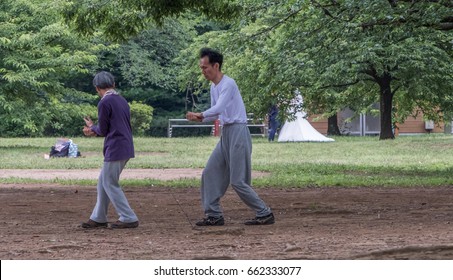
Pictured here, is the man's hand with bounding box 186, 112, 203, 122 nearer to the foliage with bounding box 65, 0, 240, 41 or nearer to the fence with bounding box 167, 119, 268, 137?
the foliage with bounding box 65, 0, 240, 41

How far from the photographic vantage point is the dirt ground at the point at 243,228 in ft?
34.1

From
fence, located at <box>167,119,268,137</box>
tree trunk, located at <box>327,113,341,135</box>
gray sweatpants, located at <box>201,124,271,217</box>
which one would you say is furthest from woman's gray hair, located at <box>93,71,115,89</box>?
tree trunk, located at <box>327,113,341,135</box>

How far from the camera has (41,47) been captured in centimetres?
3566

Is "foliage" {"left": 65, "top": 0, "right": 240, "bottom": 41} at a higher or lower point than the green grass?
higher

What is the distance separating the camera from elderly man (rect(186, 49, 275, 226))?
12570 millimetres

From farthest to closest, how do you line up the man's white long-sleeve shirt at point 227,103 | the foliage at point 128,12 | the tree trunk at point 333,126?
the tree trunk at point 333,126
the foliage at point 128,12
the man's white long-sleeve shirt at point 227,103

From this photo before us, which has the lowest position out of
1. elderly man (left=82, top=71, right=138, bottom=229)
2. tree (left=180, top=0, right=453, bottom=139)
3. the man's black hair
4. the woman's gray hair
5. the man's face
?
elderly man (left=82, top=71, right=138, bottom=229)

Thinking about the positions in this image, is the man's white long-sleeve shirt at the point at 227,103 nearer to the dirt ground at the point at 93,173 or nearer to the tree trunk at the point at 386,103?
the dirt ground at the point at 93,173

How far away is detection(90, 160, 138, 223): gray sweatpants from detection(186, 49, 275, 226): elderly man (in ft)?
2.91

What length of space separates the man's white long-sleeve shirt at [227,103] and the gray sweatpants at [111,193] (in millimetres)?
1160

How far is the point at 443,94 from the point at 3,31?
13.0 meters

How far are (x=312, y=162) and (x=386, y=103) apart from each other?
1256 cm

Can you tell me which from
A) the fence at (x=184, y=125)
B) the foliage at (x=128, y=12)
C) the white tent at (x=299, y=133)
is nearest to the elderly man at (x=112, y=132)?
the foliage at (x=128, y=12)

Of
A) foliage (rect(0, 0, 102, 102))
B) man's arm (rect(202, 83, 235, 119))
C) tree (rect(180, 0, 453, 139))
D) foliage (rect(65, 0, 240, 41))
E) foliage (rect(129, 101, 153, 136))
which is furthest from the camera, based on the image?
foliage (rect(129, 101, 153, 136))
